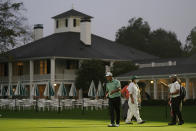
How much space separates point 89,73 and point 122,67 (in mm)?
3712

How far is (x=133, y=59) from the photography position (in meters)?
62.3

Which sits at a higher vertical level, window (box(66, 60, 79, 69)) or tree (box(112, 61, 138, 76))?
window (box(66, 60, 79, 69))

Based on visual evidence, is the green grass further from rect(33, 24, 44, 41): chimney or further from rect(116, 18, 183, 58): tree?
rect(116, 18, 183, 58): tree

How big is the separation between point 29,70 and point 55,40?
4726 mm

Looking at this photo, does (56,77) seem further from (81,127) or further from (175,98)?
(81,127)

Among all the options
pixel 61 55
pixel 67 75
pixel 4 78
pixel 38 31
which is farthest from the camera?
pixel 38 31

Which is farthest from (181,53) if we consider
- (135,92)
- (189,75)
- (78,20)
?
(135,92)

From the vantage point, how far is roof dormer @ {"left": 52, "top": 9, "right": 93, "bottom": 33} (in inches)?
2576

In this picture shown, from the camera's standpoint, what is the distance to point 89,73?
180 ft

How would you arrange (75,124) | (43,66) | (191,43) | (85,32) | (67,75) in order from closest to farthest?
(75,124), (67,75), (43,66), (85,32), (191,43)

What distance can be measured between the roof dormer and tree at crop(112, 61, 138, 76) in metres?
10.9

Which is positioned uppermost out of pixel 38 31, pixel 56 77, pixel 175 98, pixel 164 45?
pixel 164 45

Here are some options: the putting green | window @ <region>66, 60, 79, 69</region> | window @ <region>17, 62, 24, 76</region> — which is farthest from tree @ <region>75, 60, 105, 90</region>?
the putting green

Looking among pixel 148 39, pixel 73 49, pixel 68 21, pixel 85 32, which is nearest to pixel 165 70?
pixel 73 49
